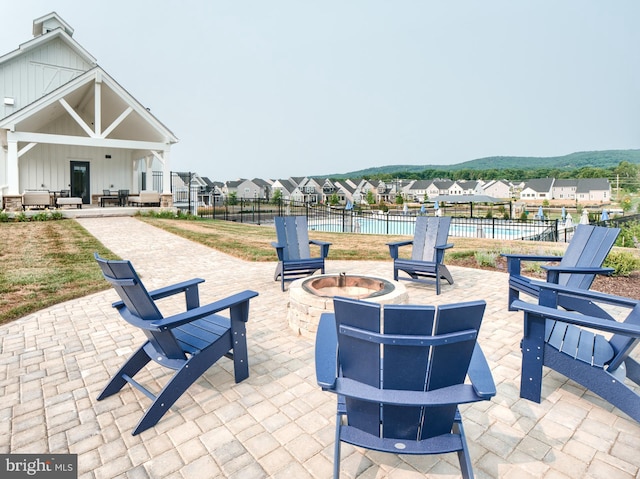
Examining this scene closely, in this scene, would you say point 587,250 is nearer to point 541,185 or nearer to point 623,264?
point 623,264

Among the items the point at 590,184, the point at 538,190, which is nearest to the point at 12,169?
the point at 590,184

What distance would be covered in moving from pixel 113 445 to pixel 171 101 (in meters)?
40.2

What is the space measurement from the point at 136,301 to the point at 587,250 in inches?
189

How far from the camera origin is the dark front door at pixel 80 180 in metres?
20.0

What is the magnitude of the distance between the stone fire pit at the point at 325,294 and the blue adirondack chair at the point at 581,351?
1.56 meters

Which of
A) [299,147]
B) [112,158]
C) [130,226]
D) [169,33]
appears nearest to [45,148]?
[112,158]

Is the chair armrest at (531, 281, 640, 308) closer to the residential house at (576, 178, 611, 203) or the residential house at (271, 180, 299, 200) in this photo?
the residential house at (271, 180, 299, 200)

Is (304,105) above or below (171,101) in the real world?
above

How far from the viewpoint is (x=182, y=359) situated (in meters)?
2.90

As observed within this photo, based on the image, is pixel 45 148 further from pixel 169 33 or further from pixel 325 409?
pixel 325 409

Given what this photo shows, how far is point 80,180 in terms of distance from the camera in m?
20.2

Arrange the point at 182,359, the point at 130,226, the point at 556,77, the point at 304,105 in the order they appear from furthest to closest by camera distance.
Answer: the point at 304,105, the point at 556,77, the point at 130,226, the point at 182,359

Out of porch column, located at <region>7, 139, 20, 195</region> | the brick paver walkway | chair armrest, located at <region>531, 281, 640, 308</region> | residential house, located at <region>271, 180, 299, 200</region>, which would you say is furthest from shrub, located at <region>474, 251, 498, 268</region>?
residential house, located at <region>271, 180, 299, 200</region>

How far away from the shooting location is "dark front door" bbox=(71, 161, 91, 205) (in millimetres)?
19984
